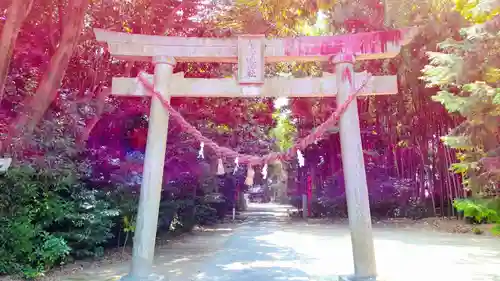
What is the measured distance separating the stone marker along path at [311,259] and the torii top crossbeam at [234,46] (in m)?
2.95

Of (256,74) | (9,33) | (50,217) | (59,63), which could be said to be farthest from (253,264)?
(9,33)

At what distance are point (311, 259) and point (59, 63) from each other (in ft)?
19.7

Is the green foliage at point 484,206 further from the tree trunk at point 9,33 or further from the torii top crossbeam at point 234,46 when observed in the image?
the tree trunk at point 9,33

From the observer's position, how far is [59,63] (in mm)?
6836

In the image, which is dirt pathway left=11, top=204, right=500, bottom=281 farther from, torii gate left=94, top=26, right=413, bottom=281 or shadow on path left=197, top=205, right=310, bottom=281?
torii gate left=94, top=26, right=413, bottom=281

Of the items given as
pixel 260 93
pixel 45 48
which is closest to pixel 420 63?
pixel 260 93

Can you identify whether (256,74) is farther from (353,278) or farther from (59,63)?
(59,63)

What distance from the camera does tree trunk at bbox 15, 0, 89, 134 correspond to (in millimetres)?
6570

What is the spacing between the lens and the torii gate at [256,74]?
185 inches

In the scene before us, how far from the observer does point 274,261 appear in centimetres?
728

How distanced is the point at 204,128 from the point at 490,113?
23.5 feet

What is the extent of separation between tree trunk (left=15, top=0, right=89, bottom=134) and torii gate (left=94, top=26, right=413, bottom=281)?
91.3 inches

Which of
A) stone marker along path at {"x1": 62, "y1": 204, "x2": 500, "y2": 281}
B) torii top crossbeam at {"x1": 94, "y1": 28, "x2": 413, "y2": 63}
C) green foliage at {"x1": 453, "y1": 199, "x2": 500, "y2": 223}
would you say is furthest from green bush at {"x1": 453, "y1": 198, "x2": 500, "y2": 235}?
torii top crossbeam at {"x1": 94, "y1": 28, "x2": 413, "y2": 63}

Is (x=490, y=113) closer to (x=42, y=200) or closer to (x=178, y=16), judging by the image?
(x=178, y=16)
